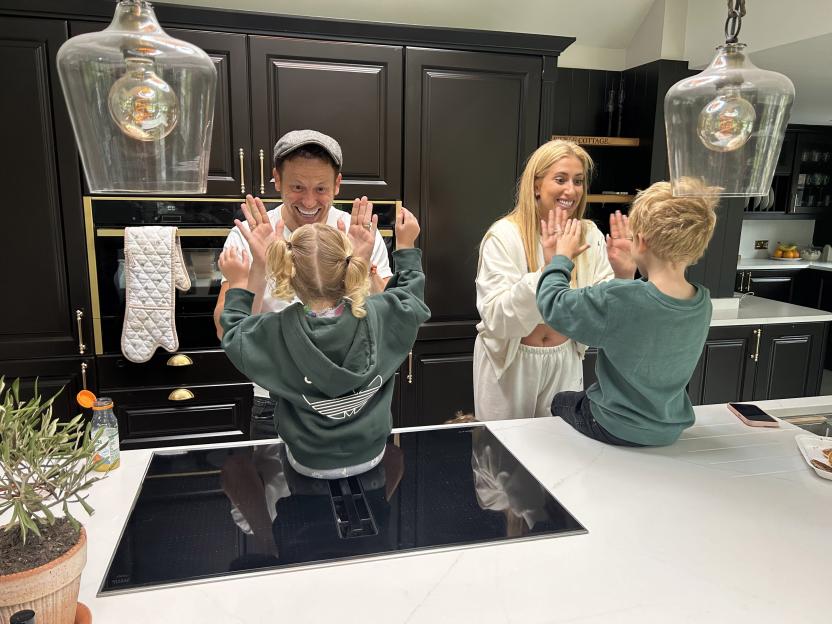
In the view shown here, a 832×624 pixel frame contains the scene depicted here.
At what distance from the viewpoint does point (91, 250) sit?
92.8 inches

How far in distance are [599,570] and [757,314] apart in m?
3.05

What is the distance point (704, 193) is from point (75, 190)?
224cm

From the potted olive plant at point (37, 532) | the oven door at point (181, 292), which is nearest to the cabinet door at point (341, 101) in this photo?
the oven door at point (181, 292)

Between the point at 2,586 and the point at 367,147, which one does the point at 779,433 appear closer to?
the point at 2,586

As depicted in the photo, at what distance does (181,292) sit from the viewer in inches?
96.5

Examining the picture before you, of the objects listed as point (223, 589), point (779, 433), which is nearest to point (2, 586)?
point (223, 589)

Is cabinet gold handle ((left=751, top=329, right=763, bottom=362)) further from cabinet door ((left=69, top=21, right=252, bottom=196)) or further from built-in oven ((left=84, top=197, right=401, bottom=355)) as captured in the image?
cabinet door ((left=69, top=21, right=252, bottom=196))

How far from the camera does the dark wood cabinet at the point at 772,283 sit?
5.32 meters

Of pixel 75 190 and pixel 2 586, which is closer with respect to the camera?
pixel 2 586

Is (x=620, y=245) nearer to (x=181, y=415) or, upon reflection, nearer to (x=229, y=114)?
(x=229, y=114)

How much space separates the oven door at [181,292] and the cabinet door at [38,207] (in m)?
0.06

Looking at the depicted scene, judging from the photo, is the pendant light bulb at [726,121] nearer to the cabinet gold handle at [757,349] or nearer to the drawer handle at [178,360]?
the drawer handle at [178,360]

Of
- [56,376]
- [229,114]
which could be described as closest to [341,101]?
[229,114]

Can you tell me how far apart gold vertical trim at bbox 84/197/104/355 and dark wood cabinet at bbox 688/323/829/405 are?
9.61ft
